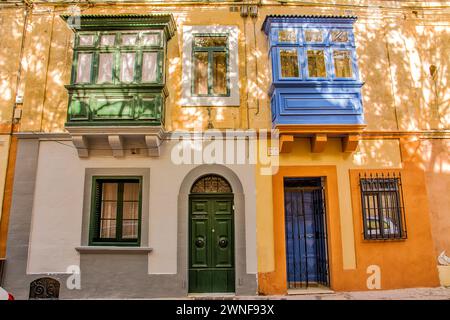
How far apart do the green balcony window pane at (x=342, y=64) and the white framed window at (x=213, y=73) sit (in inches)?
99.5

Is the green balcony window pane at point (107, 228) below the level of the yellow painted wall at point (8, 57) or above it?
below

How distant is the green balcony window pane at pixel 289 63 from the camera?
936 centimetres

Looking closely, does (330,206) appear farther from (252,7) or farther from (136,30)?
(136,30)

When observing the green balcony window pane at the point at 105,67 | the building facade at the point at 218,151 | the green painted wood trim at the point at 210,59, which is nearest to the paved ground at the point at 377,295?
the building facade at the point at 218,151

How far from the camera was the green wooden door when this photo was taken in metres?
8.84

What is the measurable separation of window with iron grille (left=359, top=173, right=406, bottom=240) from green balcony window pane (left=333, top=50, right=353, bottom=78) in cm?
262

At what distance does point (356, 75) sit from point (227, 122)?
11.3ft

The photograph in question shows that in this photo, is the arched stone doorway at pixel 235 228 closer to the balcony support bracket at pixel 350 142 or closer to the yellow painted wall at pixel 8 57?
the balcony support bracket at pixel 350 142

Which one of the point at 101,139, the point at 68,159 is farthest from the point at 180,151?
the point at 68,159

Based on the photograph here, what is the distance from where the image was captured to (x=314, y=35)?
31.4ft

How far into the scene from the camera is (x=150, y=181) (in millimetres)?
9164

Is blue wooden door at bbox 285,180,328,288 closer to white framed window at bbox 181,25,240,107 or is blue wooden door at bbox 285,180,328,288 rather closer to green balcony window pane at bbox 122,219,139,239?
white framed window at bbox 181,25,240,107

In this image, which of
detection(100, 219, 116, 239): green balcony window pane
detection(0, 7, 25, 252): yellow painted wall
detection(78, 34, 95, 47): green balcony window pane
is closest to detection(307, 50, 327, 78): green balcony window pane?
detection(78, 34, 95, 47): green balcony window pane

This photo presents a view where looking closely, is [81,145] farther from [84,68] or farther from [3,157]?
[3,157]
